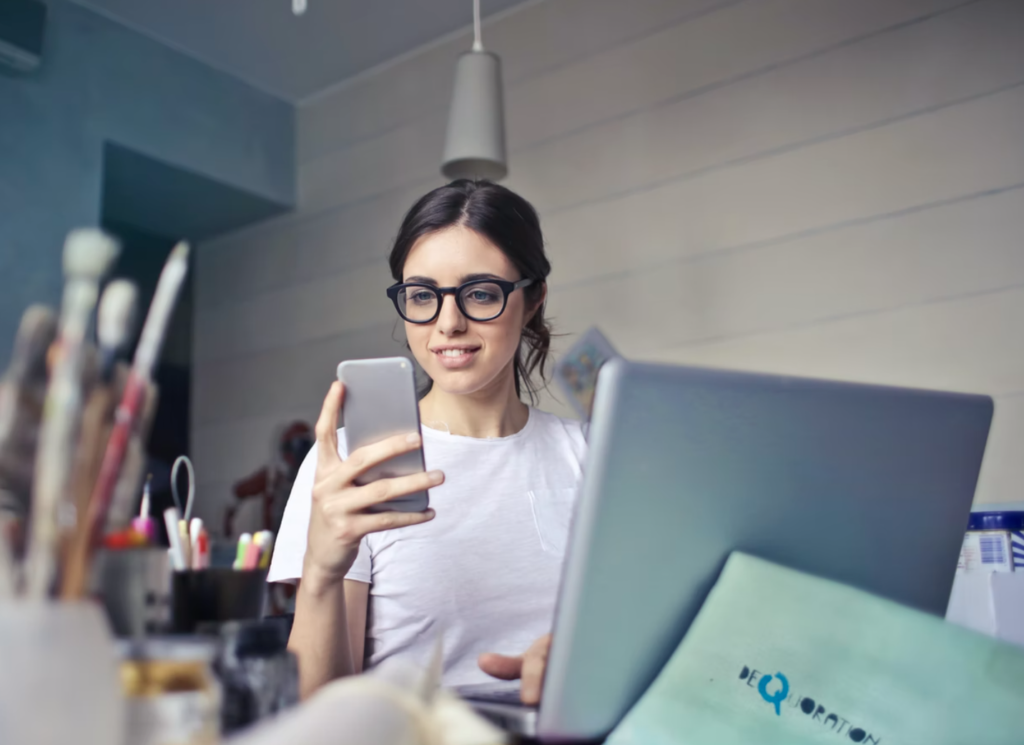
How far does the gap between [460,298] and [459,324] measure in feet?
0.13

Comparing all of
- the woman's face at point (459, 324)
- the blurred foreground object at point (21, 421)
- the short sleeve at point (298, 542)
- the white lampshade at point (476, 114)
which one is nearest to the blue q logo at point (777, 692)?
the blurred foreground object at point (21, 421)

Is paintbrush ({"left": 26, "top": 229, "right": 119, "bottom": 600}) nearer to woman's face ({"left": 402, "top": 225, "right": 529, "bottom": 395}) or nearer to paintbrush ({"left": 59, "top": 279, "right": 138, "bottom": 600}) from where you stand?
paintbrush ({"left": 59, "top": 279, "right": 138, "bottom": 600})

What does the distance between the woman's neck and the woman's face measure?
46 millimetres

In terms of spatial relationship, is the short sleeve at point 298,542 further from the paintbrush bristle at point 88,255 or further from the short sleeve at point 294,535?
the paintbrush bristle at point 88,255

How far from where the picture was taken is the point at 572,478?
1.41 metres

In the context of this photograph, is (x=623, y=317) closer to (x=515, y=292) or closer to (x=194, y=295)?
(x=515, y=292)

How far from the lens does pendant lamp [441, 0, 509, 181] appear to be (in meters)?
2.37

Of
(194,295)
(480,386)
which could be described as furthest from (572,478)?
(194,295)

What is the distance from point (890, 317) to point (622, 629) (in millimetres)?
1964

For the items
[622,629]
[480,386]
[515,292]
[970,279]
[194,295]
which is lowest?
[622,629]

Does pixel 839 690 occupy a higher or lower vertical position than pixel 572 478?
lower

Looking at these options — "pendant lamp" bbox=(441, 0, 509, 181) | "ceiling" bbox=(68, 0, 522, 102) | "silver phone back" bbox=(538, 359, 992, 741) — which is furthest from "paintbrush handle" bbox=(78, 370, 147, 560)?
"ceiling" bbox=(68, 0, 522, 102)

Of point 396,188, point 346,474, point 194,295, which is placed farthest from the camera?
point 194,295

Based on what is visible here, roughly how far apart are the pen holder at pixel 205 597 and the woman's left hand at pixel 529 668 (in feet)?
0.75
